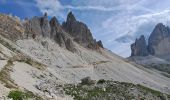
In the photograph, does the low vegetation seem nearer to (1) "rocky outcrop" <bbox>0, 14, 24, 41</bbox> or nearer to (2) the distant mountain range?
(2) the distant mountain range

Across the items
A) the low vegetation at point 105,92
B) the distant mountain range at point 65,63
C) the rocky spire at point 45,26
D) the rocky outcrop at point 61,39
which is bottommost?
the low vegetation at point 105,92

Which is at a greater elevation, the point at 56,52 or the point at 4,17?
the point at 4,17

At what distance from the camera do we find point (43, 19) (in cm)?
17112

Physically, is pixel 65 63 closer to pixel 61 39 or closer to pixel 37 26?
pixel 61 39

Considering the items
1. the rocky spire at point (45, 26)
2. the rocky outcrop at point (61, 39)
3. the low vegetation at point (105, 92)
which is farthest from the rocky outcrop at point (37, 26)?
the low vegetation at point (105, 92)

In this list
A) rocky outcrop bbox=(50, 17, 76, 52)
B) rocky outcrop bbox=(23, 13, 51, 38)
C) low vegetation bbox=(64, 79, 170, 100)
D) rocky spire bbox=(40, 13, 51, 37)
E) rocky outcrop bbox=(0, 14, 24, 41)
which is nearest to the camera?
low vegetation bbox=(64, 79, 170, 100)

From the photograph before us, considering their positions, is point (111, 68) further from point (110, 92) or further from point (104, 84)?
point (110, 92)

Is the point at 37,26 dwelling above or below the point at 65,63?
above

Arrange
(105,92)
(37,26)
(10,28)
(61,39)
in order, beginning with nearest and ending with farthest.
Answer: (105,92)
(10,28)
(37,26)
(61,39)

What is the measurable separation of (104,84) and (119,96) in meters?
11.9

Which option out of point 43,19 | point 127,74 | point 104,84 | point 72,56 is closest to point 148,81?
point 127,74

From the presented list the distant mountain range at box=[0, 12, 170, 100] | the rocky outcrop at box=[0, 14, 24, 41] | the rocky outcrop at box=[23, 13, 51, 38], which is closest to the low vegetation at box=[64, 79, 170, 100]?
the distant mountain range at box=[0, 12, 170, 100]

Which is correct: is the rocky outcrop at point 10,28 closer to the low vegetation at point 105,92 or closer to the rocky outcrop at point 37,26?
the rocky outcrop at point 37,26

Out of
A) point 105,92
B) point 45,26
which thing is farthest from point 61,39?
point 105,92
